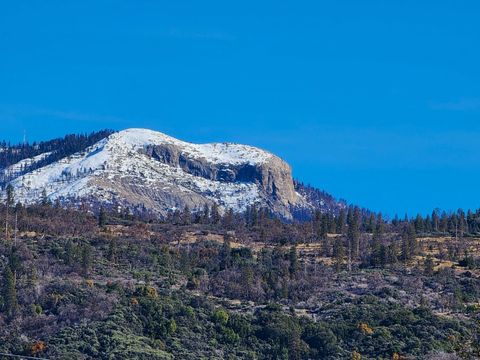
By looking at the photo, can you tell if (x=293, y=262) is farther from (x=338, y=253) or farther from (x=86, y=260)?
(x=86, y=260)

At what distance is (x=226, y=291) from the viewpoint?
110 metres

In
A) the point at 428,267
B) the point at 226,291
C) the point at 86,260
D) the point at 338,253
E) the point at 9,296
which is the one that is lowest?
the point at 9,296

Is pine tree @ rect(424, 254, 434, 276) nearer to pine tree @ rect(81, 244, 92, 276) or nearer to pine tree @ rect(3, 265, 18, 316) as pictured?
pine tree @ rect(81, 244, 92, 276)

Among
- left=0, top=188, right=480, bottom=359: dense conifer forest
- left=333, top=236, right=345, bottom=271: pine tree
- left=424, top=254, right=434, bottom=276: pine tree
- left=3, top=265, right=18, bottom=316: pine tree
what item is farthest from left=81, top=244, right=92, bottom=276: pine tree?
left=424, top=254, right=434, bottom=276: pine tree

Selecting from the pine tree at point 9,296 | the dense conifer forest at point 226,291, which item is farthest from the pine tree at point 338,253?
the pine tree at point 9,296

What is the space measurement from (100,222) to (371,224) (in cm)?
4484

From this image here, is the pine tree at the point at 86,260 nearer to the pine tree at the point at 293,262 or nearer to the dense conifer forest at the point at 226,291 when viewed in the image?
the dense conifer forest at the point at 226,291

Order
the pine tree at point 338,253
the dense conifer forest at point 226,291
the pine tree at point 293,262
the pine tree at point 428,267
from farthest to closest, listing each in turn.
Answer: the pine tree at point 338,253, the pine tree at point 293,262, the pine tree at point 428,267, the dense conifer forest at point 226,291

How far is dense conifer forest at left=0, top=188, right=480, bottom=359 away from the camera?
8962 centimetres

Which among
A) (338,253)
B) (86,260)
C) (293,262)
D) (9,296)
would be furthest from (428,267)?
(9,296)

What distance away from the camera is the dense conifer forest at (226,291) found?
89.6m

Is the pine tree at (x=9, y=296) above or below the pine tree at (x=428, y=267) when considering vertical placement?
below

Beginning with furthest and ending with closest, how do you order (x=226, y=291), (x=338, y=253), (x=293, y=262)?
(x=338, y=253) < (x=293, y=262) < (x=226, y=291)

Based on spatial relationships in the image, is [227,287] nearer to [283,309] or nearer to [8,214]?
[283,309]
